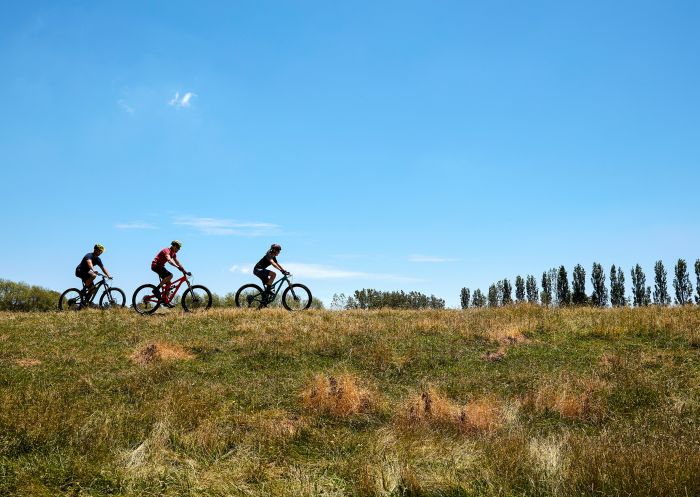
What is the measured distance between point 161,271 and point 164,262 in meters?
0.41

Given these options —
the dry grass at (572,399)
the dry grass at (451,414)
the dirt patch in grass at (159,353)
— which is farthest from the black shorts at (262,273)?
the dry grass at (572,399)

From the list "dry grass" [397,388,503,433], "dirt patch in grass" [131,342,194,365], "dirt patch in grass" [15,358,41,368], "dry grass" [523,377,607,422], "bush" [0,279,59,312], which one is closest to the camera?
"dry grass" [397,388,503,433]

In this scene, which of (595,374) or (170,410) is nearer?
(170,410)

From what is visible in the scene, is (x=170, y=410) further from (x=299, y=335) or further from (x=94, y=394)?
(x=299, y=335)

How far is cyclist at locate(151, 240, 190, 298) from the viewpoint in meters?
18.7

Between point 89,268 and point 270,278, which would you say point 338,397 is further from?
point 89,268

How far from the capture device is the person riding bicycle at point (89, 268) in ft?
66.6

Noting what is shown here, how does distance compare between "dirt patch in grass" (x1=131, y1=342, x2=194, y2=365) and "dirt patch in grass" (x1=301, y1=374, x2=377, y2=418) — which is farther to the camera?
"dirt patch in grass" (x1=131, y1=342, x2=194, y2=365)

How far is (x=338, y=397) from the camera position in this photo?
32.9 feet

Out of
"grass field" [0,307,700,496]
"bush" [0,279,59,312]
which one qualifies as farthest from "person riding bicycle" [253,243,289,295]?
"bush" [0,279,59,312]

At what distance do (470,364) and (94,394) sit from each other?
8.92m

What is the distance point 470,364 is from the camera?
42.9 ft

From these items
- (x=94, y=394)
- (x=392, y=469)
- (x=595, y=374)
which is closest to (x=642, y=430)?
(x=595, y=374)

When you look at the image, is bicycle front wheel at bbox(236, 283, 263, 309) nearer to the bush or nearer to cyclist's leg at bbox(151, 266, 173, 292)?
cyclist's leg at bbox(151, 266, 173, 292)
